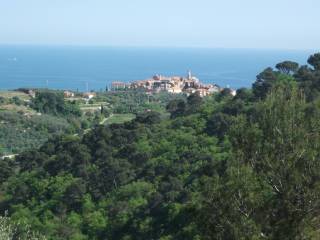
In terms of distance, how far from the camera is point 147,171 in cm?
1948

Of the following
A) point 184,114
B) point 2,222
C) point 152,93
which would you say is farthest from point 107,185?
point 152,93

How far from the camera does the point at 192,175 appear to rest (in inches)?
693

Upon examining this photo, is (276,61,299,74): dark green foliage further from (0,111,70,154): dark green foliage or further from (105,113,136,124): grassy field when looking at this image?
(0,111,70,154): dark green foliage

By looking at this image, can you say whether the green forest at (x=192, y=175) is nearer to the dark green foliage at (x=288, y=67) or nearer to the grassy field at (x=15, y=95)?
the dark green foliage at (x=288, y=67)

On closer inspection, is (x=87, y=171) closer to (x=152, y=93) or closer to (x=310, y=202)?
(x=310, y=202)

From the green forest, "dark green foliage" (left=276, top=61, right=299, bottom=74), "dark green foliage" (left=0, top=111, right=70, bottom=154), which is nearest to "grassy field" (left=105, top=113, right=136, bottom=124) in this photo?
"dark green foliage" (left=0, top=111, right=70, bottom=154)

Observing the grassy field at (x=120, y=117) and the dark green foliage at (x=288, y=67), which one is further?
the grassy field at (x=120, y=117)

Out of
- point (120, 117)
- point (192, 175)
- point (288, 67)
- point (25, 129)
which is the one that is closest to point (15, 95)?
point (25, 129)

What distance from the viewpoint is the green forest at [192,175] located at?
751 centimetres

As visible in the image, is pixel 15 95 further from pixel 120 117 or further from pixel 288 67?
pixel 288 67

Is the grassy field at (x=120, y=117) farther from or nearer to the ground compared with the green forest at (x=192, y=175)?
nearer to the ground

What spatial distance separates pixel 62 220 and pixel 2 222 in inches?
187

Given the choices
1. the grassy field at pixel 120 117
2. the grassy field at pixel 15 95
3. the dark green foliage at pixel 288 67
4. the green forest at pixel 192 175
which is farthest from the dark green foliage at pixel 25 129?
the dark green foliage at pixel 288 67

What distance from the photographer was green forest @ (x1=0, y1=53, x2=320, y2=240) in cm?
751
